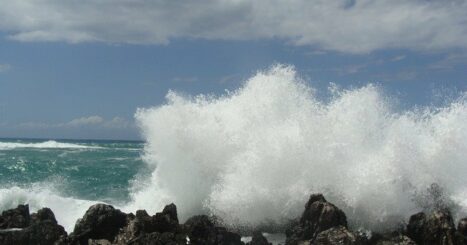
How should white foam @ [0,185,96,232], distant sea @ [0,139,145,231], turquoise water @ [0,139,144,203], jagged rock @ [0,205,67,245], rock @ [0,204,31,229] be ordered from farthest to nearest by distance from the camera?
turquoise water @ [0,139,144,203]
distant sea @ [0,139,145,231]
white foam @ [0,185,96,232]
rock @ [0,204,31,229]
jagged rock @ [0,205,67,245]

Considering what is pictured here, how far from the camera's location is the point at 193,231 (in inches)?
409

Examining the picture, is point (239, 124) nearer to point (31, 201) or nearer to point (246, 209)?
point (246, 209)

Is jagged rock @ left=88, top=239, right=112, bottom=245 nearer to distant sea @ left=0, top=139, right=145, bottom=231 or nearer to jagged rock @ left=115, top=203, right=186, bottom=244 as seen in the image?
jagged rock @ left=115, top=203, right=186, bottom=244

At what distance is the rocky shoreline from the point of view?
983cm

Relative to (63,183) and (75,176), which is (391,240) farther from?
(75,176)

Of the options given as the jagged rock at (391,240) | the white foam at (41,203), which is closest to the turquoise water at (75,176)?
the white foam at (41,203)

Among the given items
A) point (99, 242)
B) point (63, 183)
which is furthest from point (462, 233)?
point (63, 183)

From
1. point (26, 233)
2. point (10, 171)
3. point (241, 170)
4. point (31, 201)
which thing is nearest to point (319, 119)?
point (241, 170)

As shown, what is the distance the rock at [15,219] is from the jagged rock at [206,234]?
11.4 ft

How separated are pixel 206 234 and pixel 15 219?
406 centimetres

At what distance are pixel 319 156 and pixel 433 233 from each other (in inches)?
155

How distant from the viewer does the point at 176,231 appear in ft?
34.0

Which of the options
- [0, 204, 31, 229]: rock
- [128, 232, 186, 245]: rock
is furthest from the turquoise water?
[128, 232, 186, 245]: rock

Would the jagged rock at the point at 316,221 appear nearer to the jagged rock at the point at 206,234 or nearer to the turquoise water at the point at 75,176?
the jagged rock at the point at 206,234
